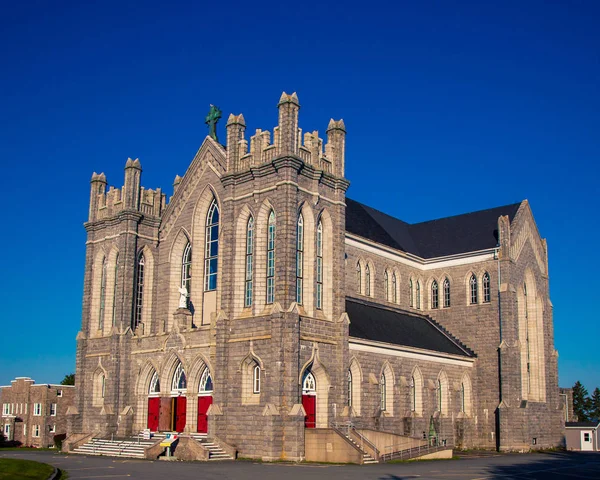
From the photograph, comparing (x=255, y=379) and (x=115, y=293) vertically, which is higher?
(x=115, y=293)

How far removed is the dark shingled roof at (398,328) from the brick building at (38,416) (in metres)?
27.8

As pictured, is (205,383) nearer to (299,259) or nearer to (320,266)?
(299,259)

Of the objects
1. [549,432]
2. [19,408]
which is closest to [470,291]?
[549,432]

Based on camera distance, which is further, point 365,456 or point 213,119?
point 213,119

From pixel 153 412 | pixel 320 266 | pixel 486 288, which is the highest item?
pixel 486 288

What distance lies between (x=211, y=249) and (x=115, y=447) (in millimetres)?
12164

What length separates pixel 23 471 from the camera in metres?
24.0

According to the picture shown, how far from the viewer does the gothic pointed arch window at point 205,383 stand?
37.2 metres

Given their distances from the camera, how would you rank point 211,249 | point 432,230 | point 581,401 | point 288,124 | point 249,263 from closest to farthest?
point 288,124 < point 249,263 < point 211,249 < point 432,230 < point 581,401

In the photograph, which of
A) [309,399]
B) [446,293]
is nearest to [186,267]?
[309,399]

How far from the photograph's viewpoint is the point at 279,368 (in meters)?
32.5

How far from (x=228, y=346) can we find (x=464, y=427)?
19.0 meters

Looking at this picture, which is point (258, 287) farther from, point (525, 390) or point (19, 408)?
point (19, 408)

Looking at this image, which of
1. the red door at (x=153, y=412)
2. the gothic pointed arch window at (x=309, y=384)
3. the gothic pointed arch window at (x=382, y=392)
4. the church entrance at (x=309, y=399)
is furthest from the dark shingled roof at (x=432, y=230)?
the red door at (x=153, y=412)
